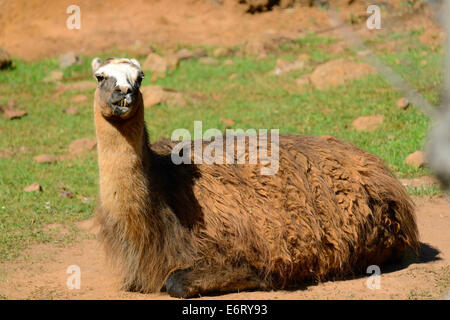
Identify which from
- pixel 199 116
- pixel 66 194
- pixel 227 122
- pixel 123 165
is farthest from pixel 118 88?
pixel 199 116

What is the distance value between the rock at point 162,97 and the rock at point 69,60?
3.40m

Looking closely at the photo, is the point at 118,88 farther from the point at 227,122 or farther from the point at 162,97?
the point at 162,97

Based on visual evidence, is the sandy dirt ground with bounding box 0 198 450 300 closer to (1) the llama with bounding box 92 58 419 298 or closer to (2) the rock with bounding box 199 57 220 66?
(1) the llama with bounding box 92 58 419 298

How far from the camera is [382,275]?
600cm

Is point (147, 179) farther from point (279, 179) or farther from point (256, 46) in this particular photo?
point (256, 46)

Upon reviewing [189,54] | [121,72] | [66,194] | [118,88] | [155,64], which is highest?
[189,54]

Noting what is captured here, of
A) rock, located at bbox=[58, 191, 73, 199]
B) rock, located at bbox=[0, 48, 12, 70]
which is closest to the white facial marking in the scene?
rock, located at bbox=[58, 191, 73, 199]

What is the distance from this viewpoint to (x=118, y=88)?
477 centimetres

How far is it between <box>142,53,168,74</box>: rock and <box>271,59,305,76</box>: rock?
8.93 feet

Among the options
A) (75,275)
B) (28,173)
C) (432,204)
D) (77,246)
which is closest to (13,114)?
(28,173)

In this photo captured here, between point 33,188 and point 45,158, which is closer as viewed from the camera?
point 33,188

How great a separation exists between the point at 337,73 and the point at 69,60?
685 cm

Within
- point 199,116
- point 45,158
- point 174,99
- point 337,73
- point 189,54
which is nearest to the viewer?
point 45,158

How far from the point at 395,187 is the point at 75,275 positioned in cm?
325
